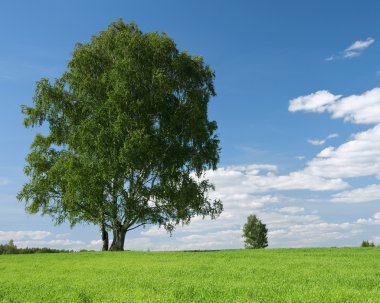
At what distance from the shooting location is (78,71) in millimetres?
39719

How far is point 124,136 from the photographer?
3669cm

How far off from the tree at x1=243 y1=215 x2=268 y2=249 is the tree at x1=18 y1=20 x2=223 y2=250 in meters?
29.0

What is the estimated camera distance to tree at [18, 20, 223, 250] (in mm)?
36500

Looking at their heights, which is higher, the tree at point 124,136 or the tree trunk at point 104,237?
the tree at point 124,136

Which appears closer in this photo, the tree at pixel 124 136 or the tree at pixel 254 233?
the tree at pixel 124 136

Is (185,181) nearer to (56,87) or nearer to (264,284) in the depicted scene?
(56,87)

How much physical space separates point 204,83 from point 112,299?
107ft

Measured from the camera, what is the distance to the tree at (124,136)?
36500 millimetres

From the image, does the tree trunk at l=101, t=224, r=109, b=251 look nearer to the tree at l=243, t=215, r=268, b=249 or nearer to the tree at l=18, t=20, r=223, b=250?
the tree at l=18, t=20, r=223, b=250

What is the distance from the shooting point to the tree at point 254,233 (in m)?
67.3

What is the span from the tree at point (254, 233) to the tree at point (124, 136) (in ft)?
95.2

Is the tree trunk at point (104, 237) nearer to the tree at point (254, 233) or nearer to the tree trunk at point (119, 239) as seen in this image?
the tree trunk at point (119, 239)

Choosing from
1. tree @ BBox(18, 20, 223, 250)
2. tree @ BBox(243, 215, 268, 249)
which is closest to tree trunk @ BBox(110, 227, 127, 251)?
tree @ BBox(18, 20, 223, 250)

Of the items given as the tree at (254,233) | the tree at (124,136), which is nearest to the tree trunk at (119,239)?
the tree at (124,136)
